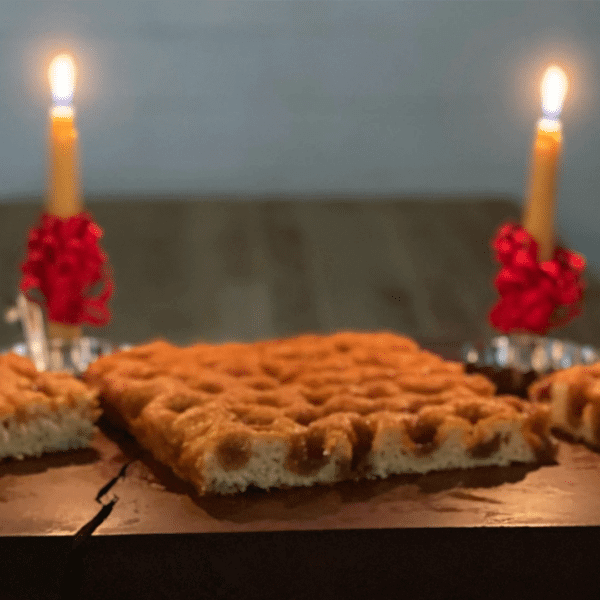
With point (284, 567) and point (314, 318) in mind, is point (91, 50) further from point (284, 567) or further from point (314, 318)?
point (284, 567)

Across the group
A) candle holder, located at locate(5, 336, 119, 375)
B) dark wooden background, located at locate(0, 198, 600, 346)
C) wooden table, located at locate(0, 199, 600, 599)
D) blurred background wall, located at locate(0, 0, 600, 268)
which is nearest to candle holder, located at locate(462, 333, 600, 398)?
wooden table, located at locate(0, 199, 600, 599)

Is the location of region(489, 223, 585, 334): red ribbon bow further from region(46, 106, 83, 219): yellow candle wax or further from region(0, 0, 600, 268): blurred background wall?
region(0, 0, 600, 268): blurred background wall

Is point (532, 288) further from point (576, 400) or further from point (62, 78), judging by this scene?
point (62, 78)

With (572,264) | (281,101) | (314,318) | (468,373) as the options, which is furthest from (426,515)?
(281,101)

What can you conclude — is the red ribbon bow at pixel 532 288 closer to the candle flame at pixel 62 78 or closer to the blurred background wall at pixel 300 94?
the candle flame at pixel 62 78

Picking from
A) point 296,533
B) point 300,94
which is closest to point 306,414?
point 296,533

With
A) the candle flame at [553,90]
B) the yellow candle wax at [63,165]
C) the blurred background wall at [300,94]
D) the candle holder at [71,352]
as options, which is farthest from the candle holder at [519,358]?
the blurred background wall at [300,94]
